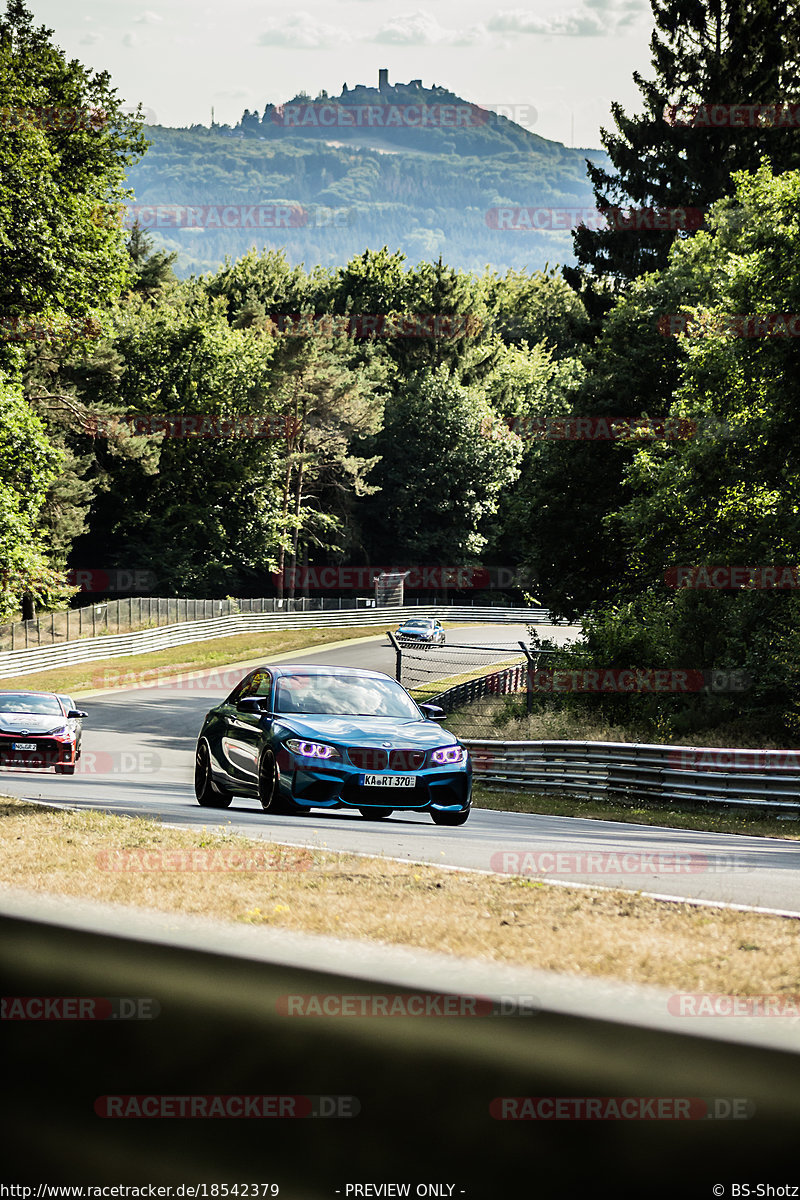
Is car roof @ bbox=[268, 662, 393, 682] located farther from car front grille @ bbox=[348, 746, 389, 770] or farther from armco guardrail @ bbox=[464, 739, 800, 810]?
armco guardrail @ bbox=[464, 739, 800, 810]

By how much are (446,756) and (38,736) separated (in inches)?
387

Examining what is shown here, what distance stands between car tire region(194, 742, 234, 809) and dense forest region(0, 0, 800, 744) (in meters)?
12.9

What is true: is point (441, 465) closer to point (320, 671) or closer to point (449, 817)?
point (320, 671)

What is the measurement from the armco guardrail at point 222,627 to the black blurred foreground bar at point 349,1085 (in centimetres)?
4433

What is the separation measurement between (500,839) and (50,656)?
3961cm

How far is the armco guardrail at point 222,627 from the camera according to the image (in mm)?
48531

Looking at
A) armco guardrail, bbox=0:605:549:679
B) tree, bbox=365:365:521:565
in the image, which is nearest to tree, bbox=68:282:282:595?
armco guardrail, bbox=0:605:549:679

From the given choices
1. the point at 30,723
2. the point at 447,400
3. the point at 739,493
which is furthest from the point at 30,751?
the point at 447,400

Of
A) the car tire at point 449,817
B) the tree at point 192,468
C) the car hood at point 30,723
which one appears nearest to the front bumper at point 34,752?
the car hood at point 30,723

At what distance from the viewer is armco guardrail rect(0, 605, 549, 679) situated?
4853 cm

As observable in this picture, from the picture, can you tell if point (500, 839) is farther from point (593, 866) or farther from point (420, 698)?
point (420, 698)

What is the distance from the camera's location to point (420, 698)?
39.5m

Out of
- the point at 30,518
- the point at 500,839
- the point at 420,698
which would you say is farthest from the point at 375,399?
the point at 500,839

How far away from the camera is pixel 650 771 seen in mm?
19375
